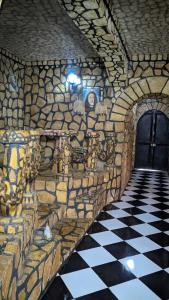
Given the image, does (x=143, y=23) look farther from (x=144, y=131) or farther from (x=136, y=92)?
(x=144, y=131)

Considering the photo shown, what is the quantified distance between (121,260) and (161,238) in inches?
38.7

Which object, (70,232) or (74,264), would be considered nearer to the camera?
(74,264)

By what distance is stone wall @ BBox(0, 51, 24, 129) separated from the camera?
5.84 meters

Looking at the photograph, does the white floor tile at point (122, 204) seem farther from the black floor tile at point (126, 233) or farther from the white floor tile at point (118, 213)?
the black floor tile at point (126, 233)

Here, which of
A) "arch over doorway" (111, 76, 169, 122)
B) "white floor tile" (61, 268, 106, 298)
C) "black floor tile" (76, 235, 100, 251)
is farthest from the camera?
"arch over doorway" (111, 76, 169, 122)

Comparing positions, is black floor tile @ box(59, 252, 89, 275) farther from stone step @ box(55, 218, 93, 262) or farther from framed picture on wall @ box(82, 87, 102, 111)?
framed picture on wall @ box(82, 87, 102, 111)

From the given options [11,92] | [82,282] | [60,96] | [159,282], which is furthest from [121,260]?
[11,92]

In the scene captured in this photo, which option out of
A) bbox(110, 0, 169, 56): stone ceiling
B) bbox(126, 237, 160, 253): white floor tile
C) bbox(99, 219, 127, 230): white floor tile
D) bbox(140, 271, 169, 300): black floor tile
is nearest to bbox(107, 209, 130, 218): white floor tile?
bbox(99, 219, 127, 230): white floor tile

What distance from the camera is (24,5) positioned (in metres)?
3.57

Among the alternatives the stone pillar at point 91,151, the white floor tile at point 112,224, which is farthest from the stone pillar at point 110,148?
the white floor tile at point 112,224

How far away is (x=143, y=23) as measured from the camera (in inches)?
152

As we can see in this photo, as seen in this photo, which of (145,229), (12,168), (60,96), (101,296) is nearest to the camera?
(12,168)

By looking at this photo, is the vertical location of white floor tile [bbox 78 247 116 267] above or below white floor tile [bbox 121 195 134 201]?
below

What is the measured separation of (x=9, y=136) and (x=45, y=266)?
1335 mm
